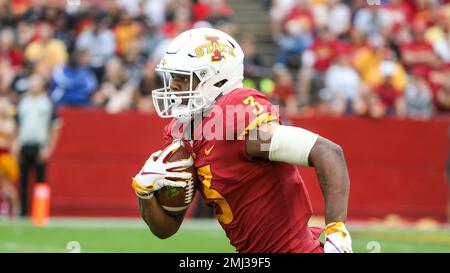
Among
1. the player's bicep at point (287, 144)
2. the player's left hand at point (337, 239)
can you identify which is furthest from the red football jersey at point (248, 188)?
the player's left hand at point (337, 239)

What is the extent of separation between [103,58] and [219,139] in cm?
1134

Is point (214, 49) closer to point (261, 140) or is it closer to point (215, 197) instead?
point (261, 140)

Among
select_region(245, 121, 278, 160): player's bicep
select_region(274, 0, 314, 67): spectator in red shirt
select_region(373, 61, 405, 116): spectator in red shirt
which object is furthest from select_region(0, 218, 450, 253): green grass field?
select_region(245, 121, 278, 160): player's bicep

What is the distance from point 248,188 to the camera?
15.5ft

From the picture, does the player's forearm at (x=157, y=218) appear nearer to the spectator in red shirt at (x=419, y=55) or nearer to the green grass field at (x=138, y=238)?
the green grass field at (x=138, y=238)

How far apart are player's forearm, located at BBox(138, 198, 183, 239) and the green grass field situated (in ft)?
14.8

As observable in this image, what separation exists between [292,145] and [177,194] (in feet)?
2.32

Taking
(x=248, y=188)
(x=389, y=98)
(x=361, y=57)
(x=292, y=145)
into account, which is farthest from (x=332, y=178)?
(x=361, y=57)

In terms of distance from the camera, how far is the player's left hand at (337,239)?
424 centimetres

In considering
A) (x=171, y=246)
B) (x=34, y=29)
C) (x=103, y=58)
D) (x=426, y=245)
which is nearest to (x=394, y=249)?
(x=426, y=245)

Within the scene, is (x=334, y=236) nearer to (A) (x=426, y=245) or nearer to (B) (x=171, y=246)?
(B) (x=171, y=246)

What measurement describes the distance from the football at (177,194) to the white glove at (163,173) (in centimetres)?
2

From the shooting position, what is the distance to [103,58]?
1580 cm

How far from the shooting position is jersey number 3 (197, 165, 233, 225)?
4.76 meters
